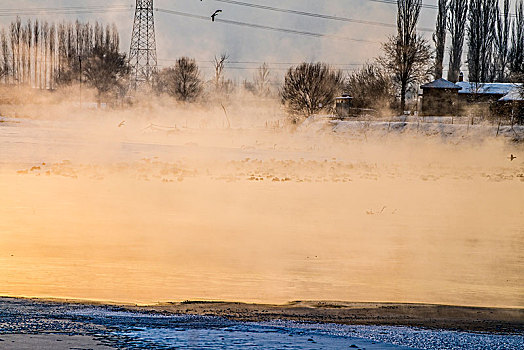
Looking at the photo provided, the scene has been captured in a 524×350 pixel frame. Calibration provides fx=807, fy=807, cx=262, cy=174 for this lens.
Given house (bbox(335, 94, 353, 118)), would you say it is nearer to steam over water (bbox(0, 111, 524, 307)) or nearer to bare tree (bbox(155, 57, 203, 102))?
bare tree (bbox(155, 57, 203, 102))

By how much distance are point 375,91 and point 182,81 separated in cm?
1472

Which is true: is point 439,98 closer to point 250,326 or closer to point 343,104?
point 343,104

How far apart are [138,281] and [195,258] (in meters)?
1.79

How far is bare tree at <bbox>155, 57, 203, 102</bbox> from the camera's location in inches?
2299

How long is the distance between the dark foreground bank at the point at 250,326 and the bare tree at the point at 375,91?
163ft

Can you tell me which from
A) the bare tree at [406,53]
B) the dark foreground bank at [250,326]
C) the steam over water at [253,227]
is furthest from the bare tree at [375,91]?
the dark foreground bank at [250,326]

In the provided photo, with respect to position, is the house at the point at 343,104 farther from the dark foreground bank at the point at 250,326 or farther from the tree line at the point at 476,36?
the dark foreground bank at the point at 250,326

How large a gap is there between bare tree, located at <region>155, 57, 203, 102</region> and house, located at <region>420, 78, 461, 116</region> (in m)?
16.5

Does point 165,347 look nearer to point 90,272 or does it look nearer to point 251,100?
point 90,272

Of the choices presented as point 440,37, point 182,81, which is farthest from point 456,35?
point 182,81

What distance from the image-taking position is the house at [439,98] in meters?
57.0

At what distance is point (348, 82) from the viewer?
70.3 m

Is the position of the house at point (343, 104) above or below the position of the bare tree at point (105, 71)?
below

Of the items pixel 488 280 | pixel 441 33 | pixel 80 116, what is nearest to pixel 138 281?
pixel 488 280
